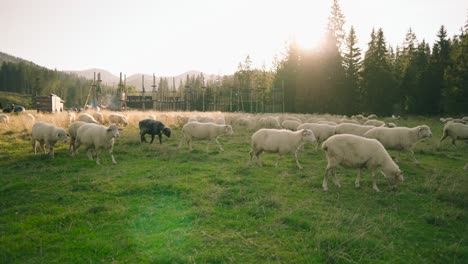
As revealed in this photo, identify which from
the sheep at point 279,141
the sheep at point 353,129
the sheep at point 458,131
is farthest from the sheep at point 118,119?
the sheep at point 458,131

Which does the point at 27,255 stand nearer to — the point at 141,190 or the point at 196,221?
the point at 196,221

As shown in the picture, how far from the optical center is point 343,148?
30.0 feet

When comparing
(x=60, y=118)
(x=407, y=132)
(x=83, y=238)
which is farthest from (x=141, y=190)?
(x=60, y=118)

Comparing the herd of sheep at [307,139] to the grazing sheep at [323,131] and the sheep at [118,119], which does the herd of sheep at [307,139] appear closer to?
the grazing sheep at [323,131]

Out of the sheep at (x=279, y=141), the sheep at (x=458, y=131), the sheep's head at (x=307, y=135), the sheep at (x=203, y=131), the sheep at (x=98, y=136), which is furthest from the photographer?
the sheep at (x=458, y=131)

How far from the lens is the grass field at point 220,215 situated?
17.2 ft

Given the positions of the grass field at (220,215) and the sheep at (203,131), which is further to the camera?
the sheep at (203,131)

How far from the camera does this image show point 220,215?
6855 millimetres

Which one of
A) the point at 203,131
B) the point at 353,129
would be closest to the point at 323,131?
the point at 353,129

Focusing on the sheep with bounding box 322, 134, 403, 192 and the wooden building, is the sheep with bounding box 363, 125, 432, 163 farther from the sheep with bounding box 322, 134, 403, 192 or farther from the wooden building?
the wooden building

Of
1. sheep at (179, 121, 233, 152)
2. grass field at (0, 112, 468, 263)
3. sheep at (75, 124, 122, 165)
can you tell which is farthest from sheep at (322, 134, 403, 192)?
sheep at (75, 124, 122, 165)

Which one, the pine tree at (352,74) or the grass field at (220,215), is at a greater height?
the pine tree at (352,74)

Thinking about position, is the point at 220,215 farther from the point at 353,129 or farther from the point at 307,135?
the point at 353,129

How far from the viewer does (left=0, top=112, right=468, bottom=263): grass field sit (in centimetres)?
523
